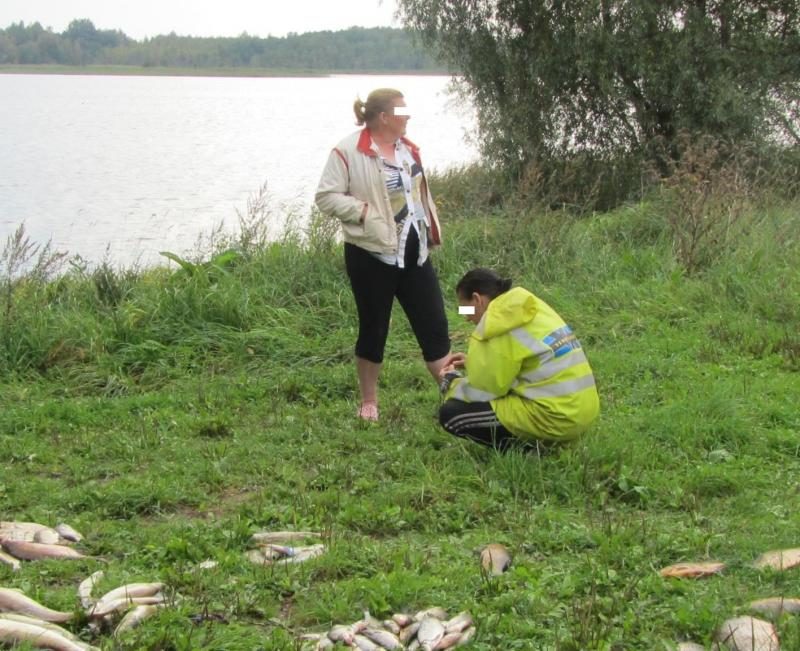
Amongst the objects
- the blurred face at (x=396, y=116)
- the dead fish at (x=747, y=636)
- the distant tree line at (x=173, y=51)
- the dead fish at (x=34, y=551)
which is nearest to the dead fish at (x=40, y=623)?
the dead fish at (x=34, y=551)

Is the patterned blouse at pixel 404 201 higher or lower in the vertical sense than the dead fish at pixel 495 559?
higher

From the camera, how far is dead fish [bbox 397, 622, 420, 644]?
382 cm

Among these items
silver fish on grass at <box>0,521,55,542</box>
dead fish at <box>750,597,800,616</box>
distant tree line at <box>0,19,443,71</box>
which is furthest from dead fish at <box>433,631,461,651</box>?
distant tree line at <box>0,19,443,71</box>

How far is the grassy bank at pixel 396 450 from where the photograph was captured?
4.14 meters

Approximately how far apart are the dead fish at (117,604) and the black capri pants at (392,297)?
3.03 m

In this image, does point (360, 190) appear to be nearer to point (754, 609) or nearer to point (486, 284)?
point (486, 284)

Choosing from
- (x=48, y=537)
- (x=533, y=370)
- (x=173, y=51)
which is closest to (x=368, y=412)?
(x=533, y=370)

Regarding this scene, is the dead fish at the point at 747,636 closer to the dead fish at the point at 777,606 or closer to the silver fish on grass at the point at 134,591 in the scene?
the dead fish at the point at 777,606

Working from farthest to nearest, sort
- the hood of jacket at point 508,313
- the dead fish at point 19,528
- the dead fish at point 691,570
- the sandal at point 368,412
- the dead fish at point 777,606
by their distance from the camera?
the sandal at point 368,412, the hood of jacket at point 508,313, the dead fish at point 19,528, the dead fish at point 691,570, the dead fish at point 777,606

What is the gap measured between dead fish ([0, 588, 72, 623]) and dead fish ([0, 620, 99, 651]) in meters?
0.19

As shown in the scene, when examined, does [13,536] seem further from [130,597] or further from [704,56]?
[704,56]

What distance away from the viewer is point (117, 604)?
3.93 metres

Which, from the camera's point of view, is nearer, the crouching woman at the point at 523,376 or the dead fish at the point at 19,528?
the dead fish at the point at 19,528

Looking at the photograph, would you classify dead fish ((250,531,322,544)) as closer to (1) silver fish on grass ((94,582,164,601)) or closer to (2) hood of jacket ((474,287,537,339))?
(1) silver fish on grass ((94,582,164,601))
